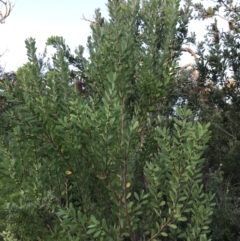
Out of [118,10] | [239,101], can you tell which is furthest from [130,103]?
[239,101]

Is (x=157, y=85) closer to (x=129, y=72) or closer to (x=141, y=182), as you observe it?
(x=129, y=72)

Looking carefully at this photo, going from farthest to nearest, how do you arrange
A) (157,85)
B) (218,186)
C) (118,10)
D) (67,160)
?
(218,186), (118,10), (157,85), (67,160)

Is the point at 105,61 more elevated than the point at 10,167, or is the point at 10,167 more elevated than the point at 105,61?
the point at 105,61

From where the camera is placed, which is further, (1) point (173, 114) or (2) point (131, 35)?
(1) point (173, 114)

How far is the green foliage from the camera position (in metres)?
3.19

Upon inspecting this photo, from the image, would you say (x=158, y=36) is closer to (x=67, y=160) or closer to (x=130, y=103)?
(x=130, y=103)

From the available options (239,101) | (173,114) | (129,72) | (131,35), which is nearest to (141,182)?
(129,72)

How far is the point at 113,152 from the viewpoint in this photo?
3324 millimetres

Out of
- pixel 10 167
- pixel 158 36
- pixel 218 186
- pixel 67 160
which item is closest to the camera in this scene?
pixel 10 167

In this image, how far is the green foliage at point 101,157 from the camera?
126 inches

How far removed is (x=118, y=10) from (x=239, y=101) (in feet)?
9.57

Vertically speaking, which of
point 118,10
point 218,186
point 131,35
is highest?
point 118,10

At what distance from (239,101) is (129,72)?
9.55 feet

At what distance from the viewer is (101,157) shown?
3311mm
